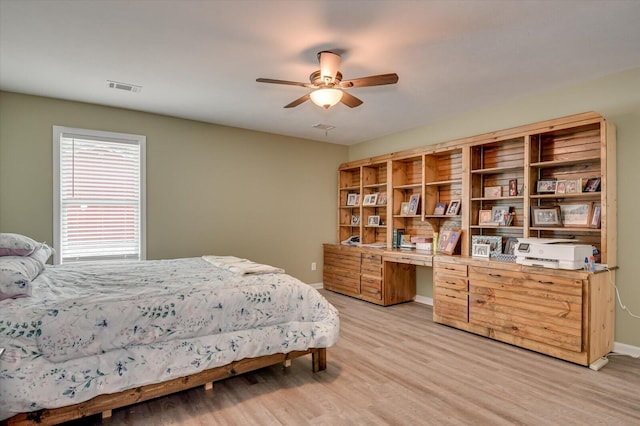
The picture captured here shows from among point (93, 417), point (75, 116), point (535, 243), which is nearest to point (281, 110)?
point (75, 116)

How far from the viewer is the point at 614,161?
3.10 m

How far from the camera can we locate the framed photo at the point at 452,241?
13.3 feet

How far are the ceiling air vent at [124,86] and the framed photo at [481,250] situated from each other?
12.8ft

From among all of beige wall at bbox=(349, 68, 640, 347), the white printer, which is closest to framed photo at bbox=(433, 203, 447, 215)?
the white printer

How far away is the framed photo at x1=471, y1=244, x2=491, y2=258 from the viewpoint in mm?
3715

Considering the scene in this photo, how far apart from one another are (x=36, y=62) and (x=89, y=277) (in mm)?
1866

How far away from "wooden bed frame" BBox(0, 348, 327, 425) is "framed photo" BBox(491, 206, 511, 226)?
2.53 meters

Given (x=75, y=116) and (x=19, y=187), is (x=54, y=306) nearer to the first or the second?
(x=19, y=187)

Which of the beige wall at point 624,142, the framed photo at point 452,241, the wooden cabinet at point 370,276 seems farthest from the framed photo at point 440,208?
the beige wall at point 624,142

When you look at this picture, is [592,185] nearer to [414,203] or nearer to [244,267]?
[414,203]

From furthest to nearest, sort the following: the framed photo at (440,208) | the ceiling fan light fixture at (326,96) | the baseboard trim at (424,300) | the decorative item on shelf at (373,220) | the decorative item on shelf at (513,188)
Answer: the decorative item on shelf at (373,220) → the baseboard trim at (424,300) → the framed photo at (440,208) → the decorative item on shelf at (513,188) → the ceiling fan light fixture at (326,96)

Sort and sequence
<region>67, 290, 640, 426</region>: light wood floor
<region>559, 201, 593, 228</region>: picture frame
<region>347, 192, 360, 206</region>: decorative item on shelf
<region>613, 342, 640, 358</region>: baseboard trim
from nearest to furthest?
<region>67, 290, 640, 426</region>: light wood floor, <region>613, 342, 640, 358</region>: baseboard trim, <region>559, 201, 593, 228</region>: picture frame, <region>347, 192, 360, 206</region>: decorative item on shelf

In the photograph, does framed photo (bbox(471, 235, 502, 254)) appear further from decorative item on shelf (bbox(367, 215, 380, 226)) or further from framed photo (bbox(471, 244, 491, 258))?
decorative item on shelf (bbox(367, 215, 380, 226))

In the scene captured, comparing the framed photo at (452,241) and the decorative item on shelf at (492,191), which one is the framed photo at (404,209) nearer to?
the framed photo at (452,241)
